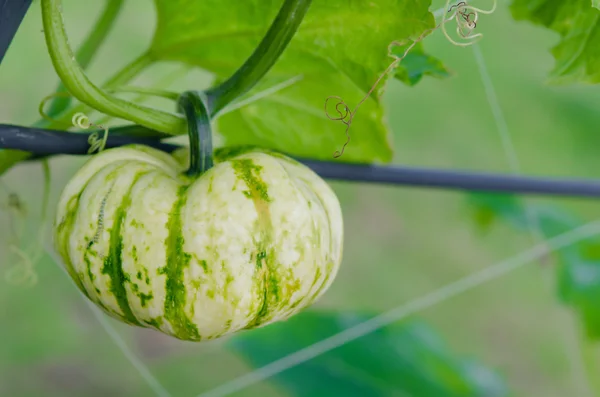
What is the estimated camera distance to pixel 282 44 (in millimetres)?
444

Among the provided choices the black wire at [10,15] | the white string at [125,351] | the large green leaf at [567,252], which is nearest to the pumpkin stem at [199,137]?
the black wire at [10,15]

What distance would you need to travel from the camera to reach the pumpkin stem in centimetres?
46

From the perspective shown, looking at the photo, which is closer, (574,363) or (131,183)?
(131,183)

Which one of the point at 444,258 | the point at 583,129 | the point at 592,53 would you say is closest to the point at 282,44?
the point at 592,53

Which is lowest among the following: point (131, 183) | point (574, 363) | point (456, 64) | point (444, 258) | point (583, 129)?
point (574, 363)

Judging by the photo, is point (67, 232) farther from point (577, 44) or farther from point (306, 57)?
point (577, 44)

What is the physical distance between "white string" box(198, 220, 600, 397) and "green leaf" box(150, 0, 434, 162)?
60 centimetres

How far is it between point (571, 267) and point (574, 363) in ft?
0.82

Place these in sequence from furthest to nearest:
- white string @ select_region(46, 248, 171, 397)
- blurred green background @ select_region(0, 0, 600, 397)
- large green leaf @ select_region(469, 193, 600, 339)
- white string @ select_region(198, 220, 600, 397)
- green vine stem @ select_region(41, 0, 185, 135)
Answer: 1. blurred green background @ select_region(0, 0, 600, 397)
2. large green leaf @ select_region(469, 193, 600, 339)
3. white string @ select_region(198, 220, 600, 397)
4. white string @ select_region(46, 248, 171, 397)
5. green vine stem @ select_region(41, 0, 185, 135)

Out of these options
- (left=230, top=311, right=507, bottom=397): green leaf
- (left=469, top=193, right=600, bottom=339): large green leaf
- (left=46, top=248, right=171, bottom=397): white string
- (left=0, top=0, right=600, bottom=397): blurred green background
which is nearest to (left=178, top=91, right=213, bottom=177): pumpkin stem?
(left=46, top=248, right=171, bottom=397): white string

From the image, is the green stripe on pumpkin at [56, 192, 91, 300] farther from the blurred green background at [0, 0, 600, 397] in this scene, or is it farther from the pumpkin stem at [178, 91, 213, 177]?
the blurred green background at [0, 0, 600, 397]

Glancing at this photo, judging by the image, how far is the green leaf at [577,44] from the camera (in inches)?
22.6

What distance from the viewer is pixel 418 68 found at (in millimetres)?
606

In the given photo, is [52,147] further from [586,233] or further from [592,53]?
[586,233]
